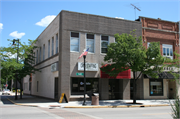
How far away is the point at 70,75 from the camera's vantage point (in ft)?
69.1

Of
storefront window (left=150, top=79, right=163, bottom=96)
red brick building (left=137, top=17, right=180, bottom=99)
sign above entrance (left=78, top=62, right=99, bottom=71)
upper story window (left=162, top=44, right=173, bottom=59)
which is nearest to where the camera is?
sign above entrance (left=78, top=62, right=99, bottom=71)

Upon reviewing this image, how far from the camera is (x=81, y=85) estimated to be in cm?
2189

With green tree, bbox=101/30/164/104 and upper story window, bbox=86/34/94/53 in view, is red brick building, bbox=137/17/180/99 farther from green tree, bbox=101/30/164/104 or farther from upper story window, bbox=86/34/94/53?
upper story window, bbox=86/34/94/53

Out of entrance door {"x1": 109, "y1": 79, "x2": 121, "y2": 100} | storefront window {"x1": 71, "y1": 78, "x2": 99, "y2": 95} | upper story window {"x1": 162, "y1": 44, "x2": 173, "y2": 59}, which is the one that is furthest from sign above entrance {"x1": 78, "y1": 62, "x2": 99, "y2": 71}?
upper story window {"x1": 162, "y1": 44, "x2": 173, "y2": 59}

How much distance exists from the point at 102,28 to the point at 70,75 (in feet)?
23.1

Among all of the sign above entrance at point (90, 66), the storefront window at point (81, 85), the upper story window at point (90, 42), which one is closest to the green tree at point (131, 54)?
the sign above entrance at point (90, 66)

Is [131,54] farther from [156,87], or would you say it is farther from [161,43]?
[161,43]

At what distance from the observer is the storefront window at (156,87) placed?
25281 millimetres

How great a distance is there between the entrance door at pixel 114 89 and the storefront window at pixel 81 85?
1.95 metres

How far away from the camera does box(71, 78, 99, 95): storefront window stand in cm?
2150

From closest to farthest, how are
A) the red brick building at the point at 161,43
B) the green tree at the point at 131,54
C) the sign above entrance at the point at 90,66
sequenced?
the green tree at the point at 131,54, the sign above entrance at the point at 90,66, the red brick building at the point at 161,43

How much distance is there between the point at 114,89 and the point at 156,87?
6082mm

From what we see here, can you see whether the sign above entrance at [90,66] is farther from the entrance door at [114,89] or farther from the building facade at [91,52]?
the entrance door at [114,89]

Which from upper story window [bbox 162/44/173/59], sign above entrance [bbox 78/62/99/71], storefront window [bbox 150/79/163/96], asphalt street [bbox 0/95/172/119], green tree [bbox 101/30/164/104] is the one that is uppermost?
upper story window [bbox 162/44/173/59]
